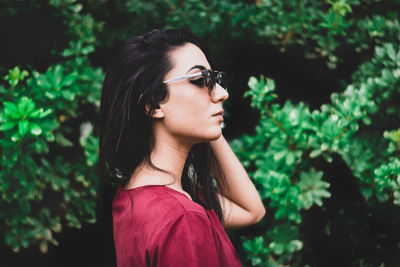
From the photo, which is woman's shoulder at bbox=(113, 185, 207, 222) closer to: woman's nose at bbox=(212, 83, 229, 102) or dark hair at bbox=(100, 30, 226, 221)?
dark hair at bbox=(100, 30, 226, 221)

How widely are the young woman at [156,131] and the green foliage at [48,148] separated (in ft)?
1.75

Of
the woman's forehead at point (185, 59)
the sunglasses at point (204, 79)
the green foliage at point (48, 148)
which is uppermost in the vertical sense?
the woman's forehead at point (185, 59)

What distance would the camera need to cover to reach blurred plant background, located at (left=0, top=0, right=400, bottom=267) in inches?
79.7

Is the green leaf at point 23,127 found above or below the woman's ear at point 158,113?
below

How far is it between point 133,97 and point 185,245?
2.21ft

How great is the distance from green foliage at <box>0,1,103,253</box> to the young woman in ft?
1.75

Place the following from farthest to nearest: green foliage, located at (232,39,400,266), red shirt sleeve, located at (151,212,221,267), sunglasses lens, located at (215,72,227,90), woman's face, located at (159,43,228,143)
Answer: green foliage, located at (232,39,400,266), sunglasses lens, located at (215,72,227,90), woman's face, located at (159,43,228,143), red shirt sleeve, located at (151,212,221,267)

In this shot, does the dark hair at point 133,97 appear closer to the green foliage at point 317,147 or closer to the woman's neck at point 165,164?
the woman's neck at point 165,164

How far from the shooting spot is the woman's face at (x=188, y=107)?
4.98 feet

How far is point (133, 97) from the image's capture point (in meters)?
1.57

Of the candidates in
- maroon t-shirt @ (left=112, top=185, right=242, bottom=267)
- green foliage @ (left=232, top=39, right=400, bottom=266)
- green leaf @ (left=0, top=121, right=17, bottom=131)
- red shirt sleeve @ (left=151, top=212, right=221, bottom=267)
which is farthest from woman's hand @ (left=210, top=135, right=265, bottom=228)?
green leaf @ (left=0, top=121, right=17, bottom=131)

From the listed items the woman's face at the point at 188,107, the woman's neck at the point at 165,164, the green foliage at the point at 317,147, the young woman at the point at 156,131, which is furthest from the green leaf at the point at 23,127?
the green foliage at the point at 317,147

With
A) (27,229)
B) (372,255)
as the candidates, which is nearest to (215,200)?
(372,255)

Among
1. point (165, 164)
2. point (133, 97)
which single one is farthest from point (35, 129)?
point (165, 164)
